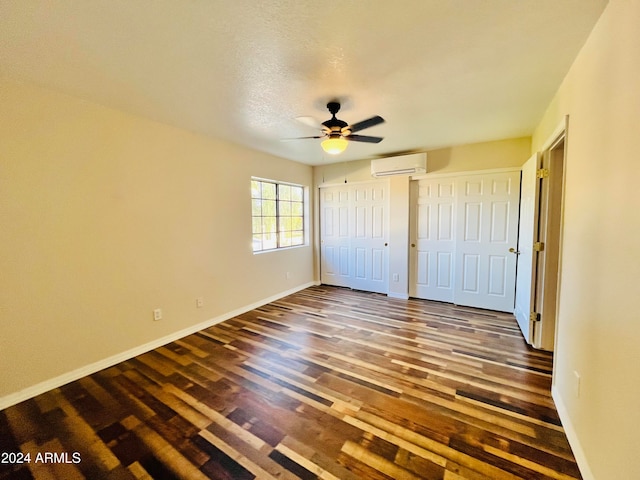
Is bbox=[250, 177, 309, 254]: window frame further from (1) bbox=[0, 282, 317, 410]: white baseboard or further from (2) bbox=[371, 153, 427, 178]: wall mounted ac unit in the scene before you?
(2) bbox=[371, 153, 427, 178]: wall mounted ac unit

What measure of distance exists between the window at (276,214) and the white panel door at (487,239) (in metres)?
2.80

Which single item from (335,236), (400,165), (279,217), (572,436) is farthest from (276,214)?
(572,436)

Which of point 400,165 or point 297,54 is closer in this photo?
point 297,54

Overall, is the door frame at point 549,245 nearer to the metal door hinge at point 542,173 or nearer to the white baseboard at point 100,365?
the metal door hinge at point 542,173

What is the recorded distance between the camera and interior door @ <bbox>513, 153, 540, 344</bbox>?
9.00ft

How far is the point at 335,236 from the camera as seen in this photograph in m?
5.34

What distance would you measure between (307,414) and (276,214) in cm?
342

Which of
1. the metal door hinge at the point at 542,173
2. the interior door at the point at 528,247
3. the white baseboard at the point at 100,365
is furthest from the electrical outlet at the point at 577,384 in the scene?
the white baseboard at the point at 100,365

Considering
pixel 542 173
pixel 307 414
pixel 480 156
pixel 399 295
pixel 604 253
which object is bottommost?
pixel 307 414

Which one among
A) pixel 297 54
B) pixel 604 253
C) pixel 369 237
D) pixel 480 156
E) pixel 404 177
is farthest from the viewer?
pixel 369 237

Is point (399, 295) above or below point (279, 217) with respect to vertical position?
below

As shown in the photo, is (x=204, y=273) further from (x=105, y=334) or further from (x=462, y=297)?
(x=462, y=297)

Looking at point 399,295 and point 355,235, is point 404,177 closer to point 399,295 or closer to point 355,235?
point 355,235

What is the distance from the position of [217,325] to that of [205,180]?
74.0 inches
